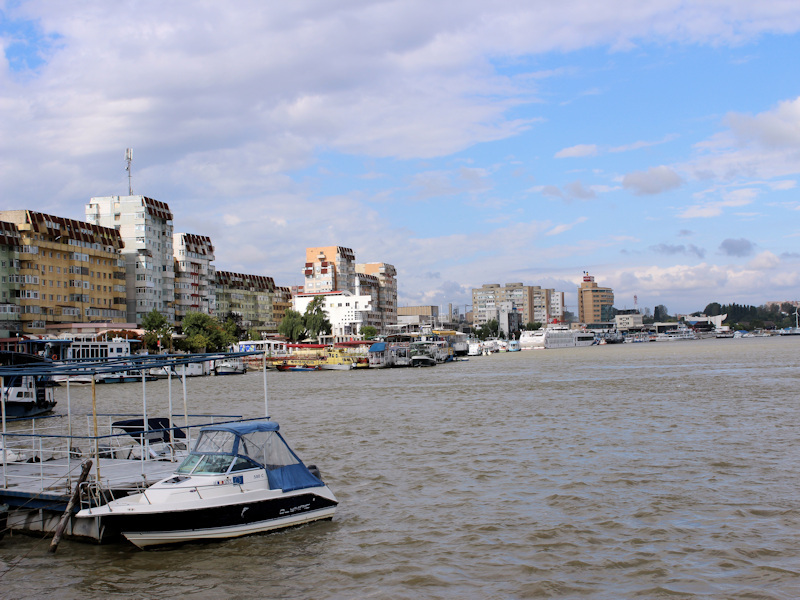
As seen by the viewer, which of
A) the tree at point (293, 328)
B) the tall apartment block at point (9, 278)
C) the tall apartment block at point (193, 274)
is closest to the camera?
the tall apartment block at point (9, 278)

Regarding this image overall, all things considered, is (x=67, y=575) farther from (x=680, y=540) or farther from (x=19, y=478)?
(x=680, y=540)

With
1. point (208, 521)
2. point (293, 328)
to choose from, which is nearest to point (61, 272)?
point (293, 328)

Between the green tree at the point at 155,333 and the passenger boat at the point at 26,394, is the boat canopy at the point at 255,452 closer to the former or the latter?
the passenger boat at the point at 26,394

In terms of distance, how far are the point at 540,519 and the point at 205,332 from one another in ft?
325

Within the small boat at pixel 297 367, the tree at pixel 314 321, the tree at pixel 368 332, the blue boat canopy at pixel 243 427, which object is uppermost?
the tree at pixel 314 321

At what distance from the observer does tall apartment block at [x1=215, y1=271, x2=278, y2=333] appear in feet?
573

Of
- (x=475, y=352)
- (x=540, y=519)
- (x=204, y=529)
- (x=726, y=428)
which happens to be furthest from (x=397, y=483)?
(x=475, y=352)

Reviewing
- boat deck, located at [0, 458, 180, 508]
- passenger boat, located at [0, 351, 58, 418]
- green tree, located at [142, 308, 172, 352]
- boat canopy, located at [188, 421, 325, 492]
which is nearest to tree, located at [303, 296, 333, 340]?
green tree, located at [142, 308, 172, 352]

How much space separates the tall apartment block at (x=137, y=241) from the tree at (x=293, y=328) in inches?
1184

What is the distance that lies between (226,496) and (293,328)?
140m

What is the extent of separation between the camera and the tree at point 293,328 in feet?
507

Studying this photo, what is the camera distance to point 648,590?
13438mm

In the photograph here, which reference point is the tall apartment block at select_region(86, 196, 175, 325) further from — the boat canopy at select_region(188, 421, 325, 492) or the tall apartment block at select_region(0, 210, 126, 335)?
the boat canopy at select_region(188, 421, 325, 492)

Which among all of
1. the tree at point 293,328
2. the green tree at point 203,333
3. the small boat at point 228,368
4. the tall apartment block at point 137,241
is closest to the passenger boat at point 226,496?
the small boat at point 228,368
